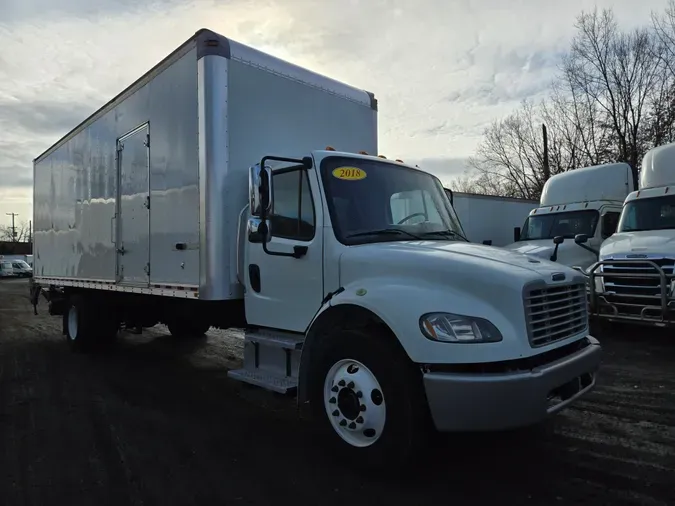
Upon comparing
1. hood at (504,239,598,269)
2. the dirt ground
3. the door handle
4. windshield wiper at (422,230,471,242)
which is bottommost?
the dirt ground

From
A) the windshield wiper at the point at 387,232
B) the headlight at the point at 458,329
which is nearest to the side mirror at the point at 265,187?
the windshield wiper at the point at 387,232

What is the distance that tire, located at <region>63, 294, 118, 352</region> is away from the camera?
342 inches

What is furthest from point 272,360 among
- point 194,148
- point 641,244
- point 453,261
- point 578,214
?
point 578,214

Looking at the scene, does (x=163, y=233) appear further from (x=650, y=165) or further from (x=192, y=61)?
(x=650, y=165)

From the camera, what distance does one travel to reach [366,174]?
185 inches

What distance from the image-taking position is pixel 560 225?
12.4 metres

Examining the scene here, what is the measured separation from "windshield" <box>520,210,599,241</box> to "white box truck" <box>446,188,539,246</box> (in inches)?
130

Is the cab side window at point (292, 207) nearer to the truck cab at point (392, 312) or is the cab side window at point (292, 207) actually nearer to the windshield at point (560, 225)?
the truck cab at point (392, 312)

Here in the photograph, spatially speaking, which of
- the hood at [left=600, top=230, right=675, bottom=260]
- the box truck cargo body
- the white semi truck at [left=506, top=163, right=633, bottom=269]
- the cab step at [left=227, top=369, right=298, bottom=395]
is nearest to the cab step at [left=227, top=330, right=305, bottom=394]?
the cab step at [left=227, top=369, right=298, bottom=395]

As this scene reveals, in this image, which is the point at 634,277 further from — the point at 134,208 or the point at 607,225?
the point at 134,208

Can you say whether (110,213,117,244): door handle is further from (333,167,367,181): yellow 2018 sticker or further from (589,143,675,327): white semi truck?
(589,143,675,327): white semi truck

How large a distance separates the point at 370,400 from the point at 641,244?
292 inches

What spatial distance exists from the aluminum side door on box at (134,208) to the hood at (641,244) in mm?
7698

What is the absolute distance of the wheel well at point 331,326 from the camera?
12.5 feet
